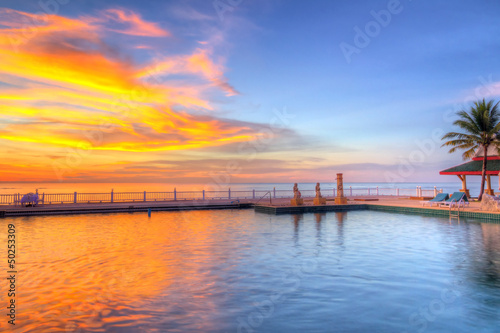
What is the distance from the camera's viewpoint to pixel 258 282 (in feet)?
23.0

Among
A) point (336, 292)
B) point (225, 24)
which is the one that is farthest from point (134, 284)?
point (225, 24)

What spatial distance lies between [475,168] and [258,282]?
2690cm

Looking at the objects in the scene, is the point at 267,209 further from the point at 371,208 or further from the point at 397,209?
the point at 397,209

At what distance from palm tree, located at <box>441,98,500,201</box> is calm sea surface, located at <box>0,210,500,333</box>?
49.8 ft

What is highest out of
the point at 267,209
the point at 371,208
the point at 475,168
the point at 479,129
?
the point at 479,129

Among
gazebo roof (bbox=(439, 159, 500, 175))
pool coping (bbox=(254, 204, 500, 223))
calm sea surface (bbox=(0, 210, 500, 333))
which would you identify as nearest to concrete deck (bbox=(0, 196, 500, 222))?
pool coping (bbox=(254, 204, 500, 223))

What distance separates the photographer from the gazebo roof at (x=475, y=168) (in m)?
25.7

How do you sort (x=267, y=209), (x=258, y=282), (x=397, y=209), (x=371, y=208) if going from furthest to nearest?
(x=371, y=208), (x=267, y=209), (x=397, y=209), (x=258, y=282)

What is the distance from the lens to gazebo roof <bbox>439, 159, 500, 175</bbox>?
84.3 feet

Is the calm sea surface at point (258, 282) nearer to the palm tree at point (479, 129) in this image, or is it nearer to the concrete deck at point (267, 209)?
the concrete deck at point (267, 209)

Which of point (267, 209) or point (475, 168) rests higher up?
point (475, 168)

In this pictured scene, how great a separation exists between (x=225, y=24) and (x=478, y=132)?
68.2 ft

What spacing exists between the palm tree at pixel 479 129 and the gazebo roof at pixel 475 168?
1.29 m

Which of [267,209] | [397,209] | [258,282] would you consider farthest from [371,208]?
[258,282]
